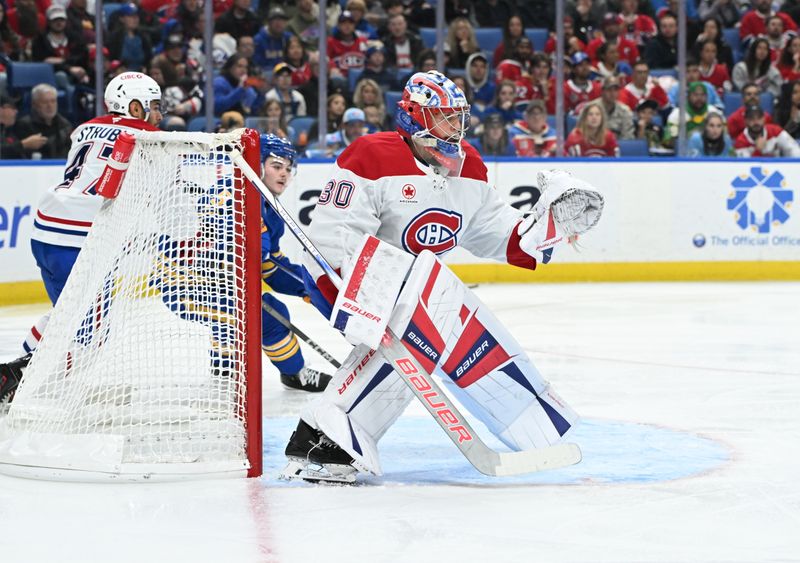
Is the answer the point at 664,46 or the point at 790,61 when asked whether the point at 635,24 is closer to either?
the point at 664,46

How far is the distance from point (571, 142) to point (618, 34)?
124 cm

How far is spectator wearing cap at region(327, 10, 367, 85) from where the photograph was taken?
8.41 m

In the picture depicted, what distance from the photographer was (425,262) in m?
3.26

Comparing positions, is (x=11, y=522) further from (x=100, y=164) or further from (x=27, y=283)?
(x=27, y=283)

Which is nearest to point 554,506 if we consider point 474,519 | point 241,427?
point 474,519

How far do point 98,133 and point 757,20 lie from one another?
6.58 metres

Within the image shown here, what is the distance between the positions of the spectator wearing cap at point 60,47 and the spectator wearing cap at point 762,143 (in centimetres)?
420

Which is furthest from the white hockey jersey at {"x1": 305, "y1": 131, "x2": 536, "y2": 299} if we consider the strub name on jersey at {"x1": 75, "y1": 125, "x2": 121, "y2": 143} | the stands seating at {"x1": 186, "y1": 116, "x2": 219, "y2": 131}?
the stands seating at {"x1": 186, "y1": 116, "x2": 219, "y2": 131}

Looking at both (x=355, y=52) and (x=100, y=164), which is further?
(x=355, y=52)

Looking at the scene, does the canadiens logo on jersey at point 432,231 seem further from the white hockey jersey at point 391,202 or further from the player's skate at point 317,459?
the player's skate at point 317,459

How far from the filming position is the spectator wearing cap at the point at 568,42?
342 inches

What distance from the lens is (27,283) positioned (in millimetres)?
7430

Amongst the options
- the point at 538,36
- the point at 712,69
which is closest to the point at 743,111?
the point at 712,69

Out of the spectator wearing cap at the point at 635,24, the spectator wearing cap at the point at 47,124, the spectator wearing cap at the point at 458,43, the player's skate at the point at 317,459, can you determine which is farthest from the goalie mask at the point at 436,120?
the spectator wearing cap at the point at 635,24
